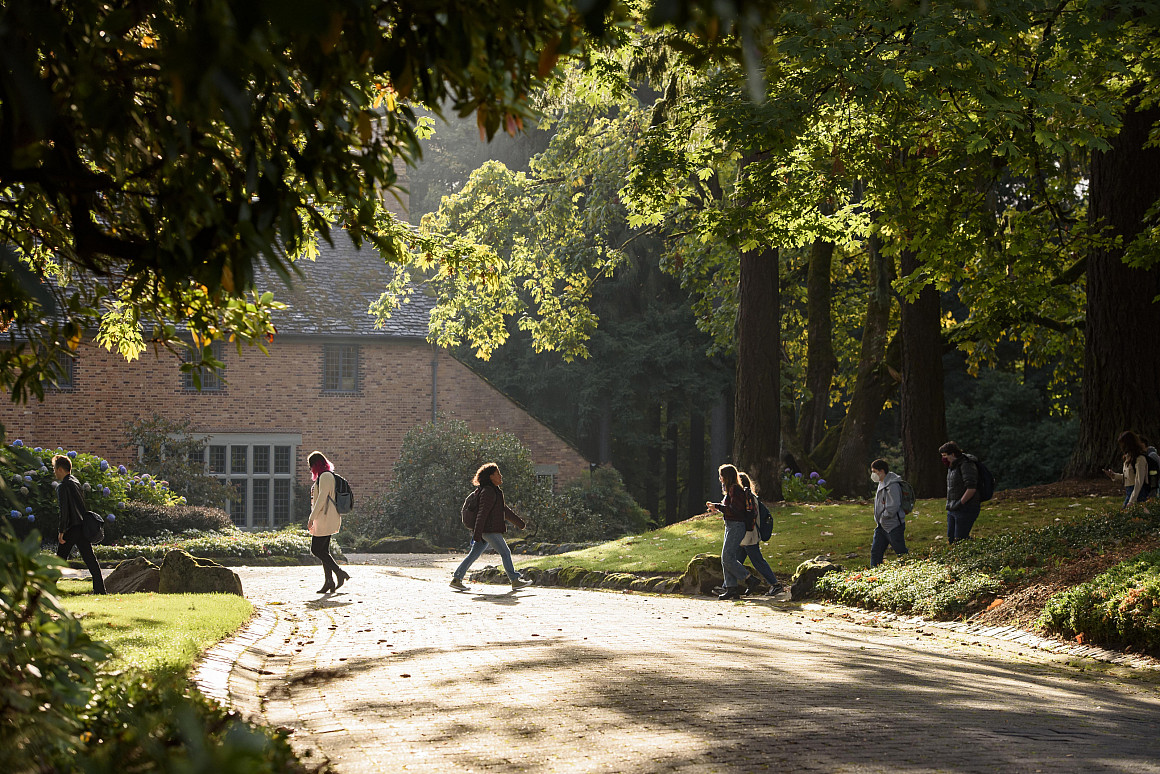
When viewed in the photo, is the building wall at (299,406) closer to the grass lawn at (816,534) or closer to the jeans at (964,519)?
the grass lawn at (816,534)

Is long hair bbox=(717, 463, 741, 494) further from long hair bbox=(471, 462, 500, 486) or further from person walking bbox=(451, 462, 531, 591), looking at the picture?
long hair bbox=(471, 462, 500, 486)

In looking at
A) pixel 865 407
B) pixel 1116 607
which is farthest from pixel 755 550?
pixel 865 407

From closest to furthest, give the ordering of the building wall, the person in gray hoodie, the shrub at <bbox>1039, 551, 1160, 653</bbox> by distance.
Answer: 1. the shrub at <bbox>1039, 551, 1160, 653</bbox>
2. the person in gray hoodie
3. the building wall

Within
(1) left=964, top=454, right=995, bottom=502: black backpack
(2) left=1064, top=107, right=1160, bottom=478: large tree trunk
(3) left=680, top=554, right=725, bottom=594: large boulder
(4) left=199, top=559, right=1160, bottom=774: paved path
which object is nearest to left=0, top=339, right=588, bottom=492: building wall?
(3) left=680, top=554, right=725, bottom=594: large boulder

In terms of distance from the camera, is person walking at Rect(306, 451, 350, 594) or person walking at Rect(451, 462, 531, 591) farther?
person walking at Rect(451, 462, 531, 591)

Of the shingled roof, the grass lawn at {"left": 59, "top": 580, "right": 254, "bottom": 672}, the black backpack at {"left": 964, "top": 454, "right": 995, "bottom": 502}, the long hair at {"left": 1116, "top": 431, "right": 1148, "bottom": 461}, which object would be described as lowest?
the grass lawn at {"left": 59, "top": 580, "right": 254, "bottom": 672}

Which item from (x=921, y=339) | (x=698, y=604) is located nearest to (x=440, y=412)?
(x=921, y=339)

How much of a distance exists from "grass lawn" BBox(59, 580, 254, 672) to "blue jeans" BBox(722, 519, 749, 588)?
6.43 meters

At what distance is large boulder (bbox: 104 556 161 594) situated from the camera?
43.6ft

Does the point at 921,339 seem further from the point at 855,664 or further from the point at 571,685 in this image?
the point at 571,685

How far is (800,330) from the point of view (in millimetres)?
Answer: 32688

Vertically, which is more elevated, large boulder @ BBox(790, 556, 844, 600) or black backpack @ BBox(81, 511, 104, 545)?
black backpack @ BBox(81, 511, 104, 545)

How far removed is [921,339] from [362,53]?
781 inches

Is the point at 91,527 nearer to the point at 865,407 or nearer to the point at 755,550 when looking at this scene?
the point at 755,550
